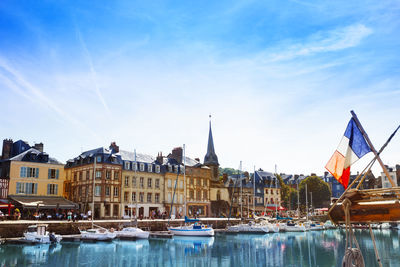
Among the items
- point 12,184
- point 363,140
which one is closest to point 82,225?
point 12,184

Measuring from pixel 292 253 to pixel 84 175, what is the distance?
2760 cm

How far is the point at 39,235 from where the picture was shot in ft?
101

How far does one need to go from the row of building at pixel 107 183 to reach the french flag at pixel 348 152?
34385 mm

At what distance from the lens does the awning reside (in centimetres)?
3843

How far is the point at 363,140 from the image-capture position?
26.5ft

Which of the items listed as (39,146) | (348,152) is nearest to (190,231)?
(39,146)

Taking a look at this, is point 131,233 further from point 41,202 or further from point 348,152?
point 348,152

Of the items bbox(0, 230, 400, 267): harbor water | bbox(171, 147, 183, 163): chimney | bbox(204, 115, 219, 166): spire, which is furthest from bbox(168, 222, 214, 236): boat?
bbox(204, 115, 219, 166): spire

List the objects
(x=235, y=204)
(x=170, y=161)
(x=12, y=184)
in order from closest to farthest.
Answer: (x=12, y=184) < (x=170, y=161) < (x=235, y=204)

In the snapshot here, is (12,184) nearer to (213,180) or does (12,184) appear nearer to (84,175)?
(84,175)

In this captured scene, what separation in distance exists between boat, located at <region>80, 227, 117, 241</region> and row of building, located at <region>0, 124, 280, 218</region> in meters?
6.60

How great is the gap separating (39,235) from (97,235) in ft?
16.9

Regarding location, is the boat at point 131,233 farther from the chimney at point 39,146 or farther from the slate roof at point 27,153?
A: the chimney at point 39,146

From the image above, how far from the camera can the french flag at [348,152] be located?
8062mm
